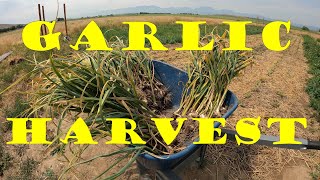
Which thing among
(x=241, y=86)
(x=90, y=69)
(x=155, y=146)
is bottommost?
(x=241, y=86)

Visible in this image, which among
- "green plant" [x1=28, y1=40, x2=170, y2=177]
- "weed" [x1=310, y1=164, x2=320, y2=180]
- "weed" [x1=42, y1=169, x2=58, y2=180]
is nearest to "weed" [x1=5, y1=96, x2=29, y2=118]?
"weed" [x1=42, y1=169, x2=58, y2=180]

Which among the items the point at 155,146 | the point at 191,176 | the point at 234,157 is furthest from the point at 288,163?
the point at 155,146

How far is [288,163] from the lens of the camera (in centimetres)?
349

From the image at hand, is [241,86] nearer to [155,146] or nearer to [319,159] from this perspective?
[319,159]

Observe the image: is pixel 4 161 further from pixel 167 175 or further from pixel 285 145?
pixel 285 145

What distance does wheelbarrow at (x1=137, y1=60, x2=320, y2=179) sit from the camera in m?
1.87

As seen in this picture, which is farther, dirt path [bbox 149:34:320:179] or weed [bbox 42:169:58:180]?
dirt path [bbox 149:34:320:179]

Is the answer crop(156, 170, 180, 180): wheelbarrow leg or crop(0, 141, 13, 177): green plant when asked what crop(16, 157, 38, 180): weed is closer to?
crop(0, 141, 13, 177): green plant

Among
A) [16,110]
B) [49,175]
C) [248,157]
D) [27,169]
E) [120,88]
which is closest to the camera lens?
[120,88]

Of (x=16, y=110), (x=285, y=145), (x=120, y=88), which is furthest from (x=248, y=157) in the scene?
(x=16, y=110)

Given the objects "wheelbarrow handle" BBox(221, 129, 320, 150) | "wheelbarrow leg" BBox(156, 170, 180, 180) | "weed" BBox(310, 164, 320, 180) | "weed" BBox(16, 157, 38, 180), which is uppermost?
"wheelbarrow handle" BBox(221, 129, 320, 150)

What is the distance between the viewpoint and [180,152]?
1813 mm

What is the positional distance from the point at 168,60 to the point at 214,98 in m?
4.82

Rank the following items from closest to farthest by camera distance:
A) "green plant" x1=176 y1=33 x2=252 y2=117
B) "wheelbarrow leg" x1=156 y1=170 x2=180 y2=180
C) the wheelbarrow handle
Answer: "wheelbarrow leg" x1=156 y1=170 x2=180 y2=180, the wheelbarrow handle, "green plant" x1=176 y1=33 x2=252 y2=117
